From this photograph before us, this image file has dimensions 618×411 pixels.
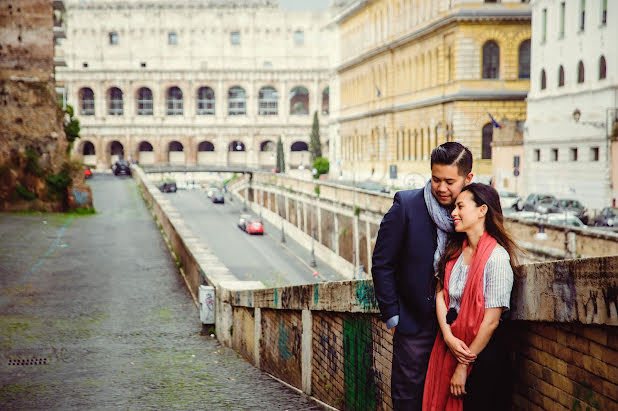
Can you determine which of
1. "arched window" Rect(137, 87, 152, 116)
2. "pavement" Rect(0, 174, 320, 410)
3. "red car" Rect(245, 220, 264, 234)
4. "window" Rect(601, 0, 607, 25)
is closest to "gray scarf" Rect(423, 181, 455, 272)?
"pavement" Rect(0, 174, 320, 410)

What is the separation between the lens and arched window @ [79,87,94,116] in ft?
307

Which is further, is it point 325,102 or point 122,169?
point 325,102

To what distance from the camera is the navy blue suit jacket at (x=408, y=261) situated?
455 centimetres

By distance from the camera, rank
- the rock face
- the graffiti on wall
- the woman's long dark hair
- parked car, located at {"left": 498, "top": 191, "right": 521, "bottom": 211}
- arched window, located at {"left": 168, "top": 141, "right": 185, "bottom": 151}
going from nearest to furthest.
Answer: the woman's long dark hair → the graffiti on wall → the rock face → parked car, located at {"left": 498, "top": 191, "right": 521, "bottom": 211} → arched window, located at {"left": 168, "top": 141, "right": 185, "bottom": 151}

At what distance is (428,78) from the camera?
54000 mm

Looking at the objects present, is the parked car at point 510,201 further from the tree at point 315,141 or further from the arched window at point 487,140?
the tree at point 315,141

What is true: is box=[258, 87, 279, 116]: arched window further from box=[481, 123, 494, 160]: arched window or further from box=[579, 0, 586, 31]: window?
box=[579, 0, 586, 31]: window

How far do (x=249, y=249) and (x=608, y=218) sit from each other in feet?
88.9

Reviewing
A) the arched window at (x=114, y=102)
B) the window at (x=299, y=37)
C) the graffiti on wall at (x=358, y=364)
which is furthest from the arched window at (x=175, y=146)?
the graffiti on wall at (x=358, y=364)

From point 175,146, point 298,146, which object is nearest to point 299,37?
point 298,146

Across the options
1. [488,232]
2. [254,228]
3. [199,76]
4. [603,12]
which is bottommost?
[254,228]

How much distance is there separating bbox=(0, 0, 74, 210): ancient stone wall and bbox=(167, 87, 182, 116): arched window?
65.8 m

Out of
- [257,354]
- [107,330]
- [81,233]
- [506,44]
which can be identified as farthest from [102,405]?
[506,44]

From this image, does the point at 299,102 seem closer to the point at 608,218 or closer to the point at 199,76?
the point at 199,76
